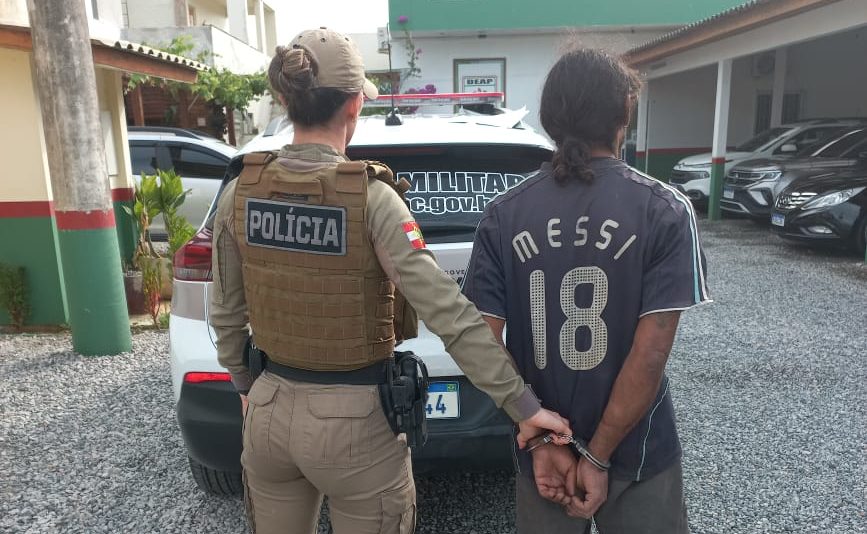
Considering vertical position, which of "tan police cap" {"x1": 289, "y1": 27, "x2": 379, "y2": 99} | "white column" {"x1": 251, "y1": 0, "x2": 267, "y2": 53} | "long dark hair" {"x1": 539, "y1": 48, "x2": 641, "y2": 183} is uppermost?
"white column" {"x1": 251, "y1": 0, "x2": 267, "y2": 53}

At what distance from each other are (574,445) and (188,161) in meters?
9.01

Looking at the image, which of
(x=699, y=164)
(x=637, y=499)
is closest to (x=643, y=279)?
(x=637, y=499)

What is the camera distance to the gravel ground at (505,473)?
9.48 feet

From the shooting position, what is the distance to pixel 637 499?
1616 millimetres

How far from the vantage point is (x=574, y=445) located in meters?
1.60

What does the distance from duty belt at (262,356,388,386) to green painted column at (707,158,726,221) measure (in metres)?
11.7

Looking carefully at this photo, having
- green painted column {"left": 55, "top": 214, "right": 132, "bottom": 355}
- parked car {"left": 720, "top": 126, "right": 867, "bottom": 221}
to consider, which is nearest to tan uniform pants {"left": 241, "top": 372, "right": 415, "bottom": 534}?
green painted column {"left": 55, "top": 214, "right": 132, "bottom": 355}

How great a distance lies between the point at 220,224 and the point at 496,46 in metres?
15.4

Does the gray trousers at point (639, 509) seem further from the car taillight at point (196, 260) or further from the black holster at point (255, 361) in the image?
the car taillight at point (196, 260)

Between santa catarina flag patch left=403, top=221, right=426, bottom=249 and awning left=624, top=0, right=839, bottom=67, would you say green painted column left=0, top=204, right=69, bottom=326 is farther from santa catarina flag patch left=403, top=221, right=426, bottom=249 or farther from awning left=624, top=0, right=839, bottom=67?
awning left=624, top=0, right=839, bottom=67

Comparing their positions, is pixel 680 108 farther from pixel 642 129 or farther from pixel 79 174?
pixel 79 174

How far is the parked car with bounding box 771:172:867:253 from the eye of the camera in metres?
8.06

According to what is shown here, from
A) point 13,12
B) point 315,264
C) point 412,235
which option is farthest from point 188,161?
point 412,235

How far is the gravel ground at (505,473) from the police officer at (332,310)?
1281 millimetres
